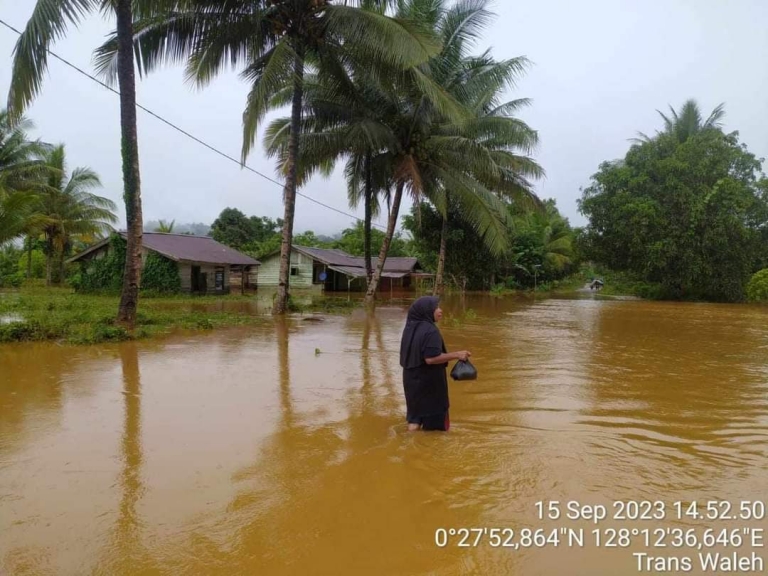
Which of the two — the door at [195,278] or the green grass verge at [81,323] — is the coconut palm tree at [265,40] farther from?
the door at [195,278]

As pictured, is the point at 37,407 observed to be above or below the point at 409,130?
below

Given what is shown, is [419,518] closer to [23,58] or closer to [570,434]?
[570,434]

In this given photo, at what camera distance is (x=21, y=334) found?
952cm

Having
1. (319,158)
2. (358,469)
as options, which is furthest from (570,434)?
(319,158)

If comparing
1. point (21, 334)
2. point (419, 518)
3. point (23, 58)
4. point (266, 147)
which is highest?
point (266, 147)

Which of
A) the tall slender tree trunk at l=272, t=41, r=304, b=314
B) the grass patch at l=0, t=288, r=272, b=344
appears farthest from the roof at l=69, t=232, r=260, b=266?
the tall slender tree trunk at l=272, t=41, r=304, b=314

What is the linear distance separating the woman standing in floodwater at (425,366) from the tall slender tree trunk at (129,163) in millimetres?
8036

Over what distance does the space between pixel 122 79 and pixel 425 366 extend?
31.5 ft

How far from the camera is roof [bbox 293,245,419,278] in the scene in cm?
3159

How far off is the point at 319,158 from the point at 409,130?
355 cm

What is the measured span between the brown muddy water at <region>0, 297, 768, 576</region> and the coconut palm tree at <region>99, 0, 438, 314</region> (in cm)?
777

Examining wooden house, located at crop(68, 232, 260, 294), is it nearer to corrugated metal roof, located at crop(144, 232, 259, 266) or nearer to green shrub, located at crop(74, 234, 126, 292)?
corrugated metal roof, located at crop(144, 232, 259, 266)

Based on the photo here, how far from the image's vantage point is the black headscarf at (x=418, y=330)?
15.2 ft

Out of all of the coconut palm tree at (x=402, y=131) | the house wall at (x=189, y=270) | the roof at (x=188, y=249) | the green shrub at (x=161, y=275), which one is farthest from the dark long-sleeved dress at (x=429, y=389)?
the green shrub at (x=161, y=275)
